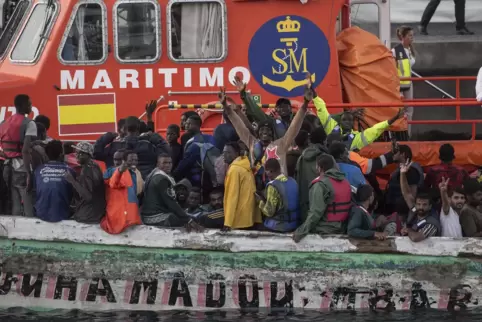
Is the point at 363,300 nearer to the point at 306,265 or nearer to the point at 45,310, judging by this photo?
the point at 306,265

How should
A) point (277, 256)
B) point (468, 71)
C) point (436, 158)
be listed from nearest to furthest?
point (277, 256) < point (436, 158) < point (468, 71)

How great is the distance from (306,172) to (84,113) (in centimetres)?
303

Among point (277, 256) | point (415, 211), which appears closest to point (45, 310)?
point (277, 256)

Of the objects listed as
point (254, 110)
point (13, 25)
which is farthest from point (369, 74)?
point (13, 25)

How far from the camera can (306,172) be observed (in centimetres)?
1477

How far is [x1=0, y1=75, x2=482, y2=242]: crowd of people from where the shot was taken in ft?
47.3

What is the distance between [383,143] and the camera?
16484 millimetres

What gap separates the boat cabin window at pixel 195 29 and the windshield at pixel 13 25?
1.82 meters

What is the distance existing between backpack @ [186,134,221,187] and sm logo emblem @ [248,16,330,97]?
1418 millimetres

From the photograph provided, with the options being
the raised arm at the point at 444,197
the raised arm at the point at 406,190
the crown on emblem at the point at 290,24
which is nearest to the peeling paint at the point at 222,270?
the raised arm at the point at 444,197

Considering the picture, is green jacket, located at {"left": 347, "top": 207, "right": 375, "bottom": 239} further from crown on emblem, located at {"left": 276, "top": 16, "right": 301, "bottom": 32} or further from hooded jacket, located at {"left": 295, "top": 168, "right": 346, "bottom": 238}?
crown on emblem, located at {"left": 276, "top": 16, "right": 301, "bottom": 32}

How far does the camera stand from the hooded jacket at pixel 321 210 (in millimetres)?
14227

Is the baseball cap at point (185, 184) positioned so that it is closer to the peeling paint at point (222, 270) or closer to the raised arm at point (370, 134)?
the peeling paint at point (222, 270)

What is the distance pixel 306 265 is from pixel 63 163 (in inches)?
106
